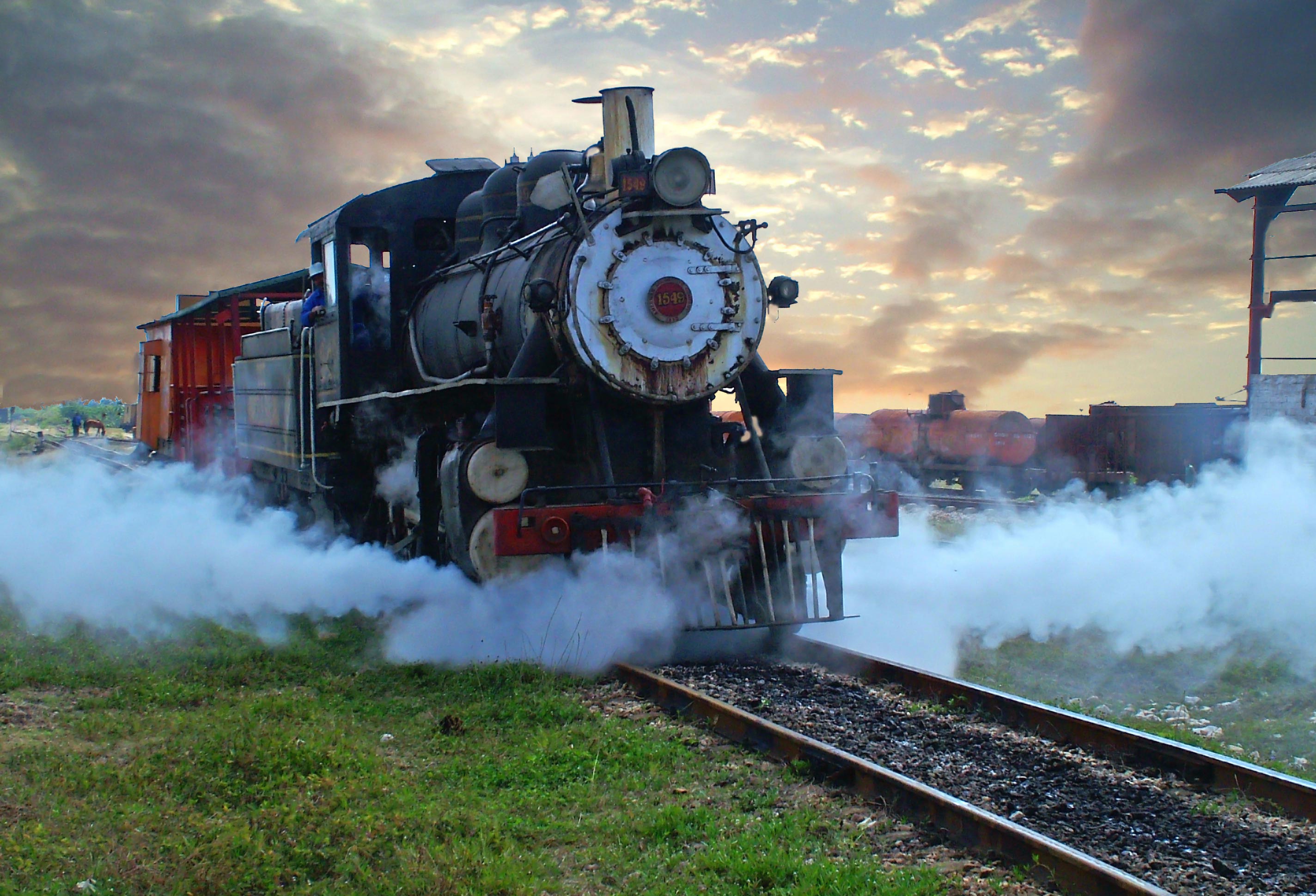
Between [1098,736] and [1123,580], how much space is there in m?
4.13

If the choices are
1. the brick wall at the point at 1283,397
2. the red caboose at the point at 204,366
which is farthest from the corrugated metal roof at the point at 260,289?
the brick wall at the point at 1283,397

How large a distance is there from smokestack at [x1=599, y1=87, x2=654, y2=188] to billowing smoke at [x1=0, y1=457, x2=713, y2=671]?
2.69 metres

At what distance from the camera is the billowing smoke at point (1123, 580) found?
777cm

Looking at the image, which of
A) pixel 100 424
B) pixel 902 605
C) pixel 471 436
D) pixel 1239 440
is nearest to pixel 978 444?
pixel 1239 440

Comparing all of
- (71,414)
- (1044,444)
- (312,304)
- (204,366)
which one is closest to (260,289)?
(204,366)

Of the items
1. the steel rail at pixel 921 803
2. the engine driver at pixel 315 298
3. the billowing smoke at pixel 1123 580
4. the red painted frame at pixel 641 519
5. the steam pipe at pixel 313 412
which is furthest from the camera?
the engine driver at pixel 315 298

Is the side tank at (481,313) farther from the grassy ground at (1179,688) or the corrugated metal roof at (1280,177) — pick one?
the corrugated metal roof at (1280,177)

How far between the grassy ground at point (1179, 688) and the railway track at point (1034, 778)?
849mm

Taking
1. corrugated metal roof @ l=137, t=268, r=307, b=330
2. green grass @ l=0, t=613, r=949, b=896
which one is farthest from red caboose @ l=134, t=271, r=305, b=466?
green grass @ l=0, t=613, r=949, b=896

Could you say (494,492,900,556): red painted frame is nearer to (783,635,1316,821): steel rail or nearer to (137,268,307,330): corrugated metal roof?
(783,635,1316,821): steel rail

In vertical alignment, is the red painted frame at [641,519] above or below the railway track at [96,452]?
below

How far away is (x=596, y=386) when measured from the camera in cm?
707

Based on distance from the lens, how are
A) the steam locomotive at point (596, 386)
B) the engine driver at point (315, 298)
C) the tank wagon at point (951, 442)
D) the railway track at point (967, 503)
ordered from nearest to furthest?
1. the steam locomotive at point (596, 386)
2. the engine driver at point (315, 298)
3. the railway track at point (967, 503)
4. the tank wagon at point (951, 442)

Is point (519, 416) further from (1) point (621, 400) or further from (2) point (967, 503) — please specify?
(2) point (967, 503)
